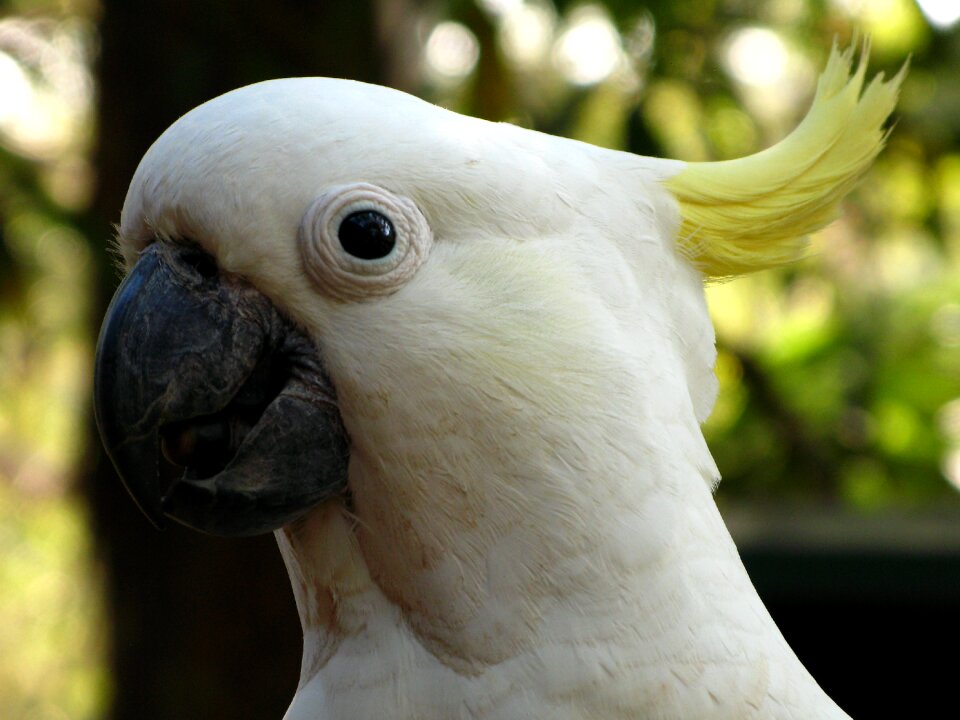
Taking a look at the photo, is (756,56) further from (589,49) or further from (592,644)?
(592,644)

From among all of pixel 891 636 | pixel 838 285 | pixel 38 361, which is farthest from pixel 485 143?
pixel 38 361

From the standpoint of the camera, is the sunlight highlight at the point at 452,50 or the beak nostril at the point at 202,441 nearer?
the beak nostril at the point at 202,441

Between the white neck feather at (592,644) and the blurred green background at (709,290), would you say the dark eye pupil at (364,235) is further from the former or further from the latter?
the blurred green background at (709,290)

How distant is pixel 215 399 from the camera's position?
52.7 inches

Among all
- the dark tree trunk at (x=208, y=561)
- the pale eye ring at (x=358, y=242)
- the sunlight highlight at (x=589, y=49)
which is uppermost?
the sunlight highlight at (x=589, y=49)

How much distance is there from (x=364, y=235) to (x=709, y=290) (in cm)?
193

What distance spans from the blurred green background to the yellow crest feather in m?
0.83

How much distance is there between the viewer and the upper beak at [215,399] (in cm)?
134

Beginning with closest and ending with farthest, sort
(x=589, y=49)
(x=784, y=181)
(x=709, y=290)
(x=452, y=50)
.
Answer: (x=784, y=181) < (x=709, y=290) < (x=589, y=49) < (x=452, y=50)

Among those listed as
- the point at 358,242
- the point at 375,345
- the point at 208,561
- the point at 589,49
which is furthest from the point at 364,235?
the point at 589,49

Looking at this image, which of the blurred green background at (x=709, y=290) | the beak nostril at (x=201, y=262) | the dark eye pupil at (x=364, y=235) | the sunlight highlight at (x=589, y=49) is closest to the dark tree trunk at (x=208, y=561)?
the blurred green background at (x=709, y=290)

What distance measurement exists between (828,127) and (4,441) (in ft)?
29.5

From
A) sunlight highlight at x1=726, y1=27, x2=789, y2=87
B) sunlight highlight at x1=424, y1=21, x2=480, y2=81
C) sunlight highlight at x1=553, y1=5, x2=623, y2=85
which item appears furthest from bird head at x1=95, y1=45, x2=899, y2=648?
sunlight highlight at x1=726, y1=27, x2=789, y2=87

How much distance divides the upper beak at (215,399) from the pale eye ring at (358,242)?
10cm
